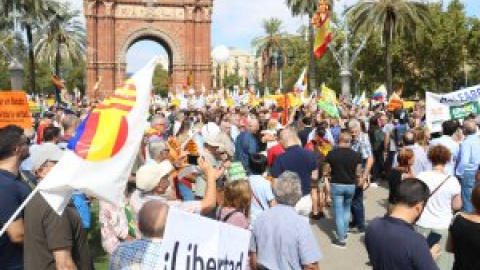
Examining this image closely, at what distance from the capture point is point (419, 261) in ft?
13.2

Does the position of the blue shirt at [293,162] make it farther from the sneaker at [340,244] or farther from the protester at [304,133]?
the protester at [304,133]

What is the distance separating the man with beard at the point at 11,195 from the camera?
4457 millimetres

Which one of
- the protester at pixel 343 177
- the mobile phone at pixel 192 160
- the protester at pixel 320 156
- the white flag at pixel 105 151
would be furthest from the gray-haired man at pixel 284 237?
the protester at pixel 320 156

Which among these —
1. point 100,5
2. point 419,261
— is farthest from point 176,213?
point 100,5

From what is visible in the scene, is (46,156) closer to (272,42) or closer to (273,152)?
(273,152)

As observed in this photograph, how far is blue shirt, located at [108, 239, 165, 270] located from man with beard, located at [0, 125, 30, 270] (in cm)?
103

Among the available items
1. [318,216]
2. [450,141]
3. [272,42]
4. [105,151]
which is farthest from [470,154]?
[272,42]

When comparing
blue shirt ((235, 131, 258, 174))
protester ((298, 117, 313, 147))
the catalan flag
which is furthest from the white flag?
the catalan flag

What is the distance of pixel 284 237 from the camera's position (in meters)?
4.83

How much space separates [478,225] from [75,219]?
2925 mm

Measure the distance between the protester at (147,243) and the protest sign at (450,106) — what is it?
7.54 metres

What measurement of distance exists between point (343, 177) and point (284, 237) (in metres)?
4.51

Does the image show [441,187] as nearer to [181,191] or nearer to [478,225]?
[478,225]

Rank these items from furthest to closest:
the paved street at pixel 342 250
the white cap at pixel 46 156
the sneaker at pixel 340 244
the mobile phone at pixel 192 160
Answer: the sneaker at pixel 340 244, the mobile phone at pixel 192 160, the paved street at pixel 342 250, the white cap at pixel 46 156
